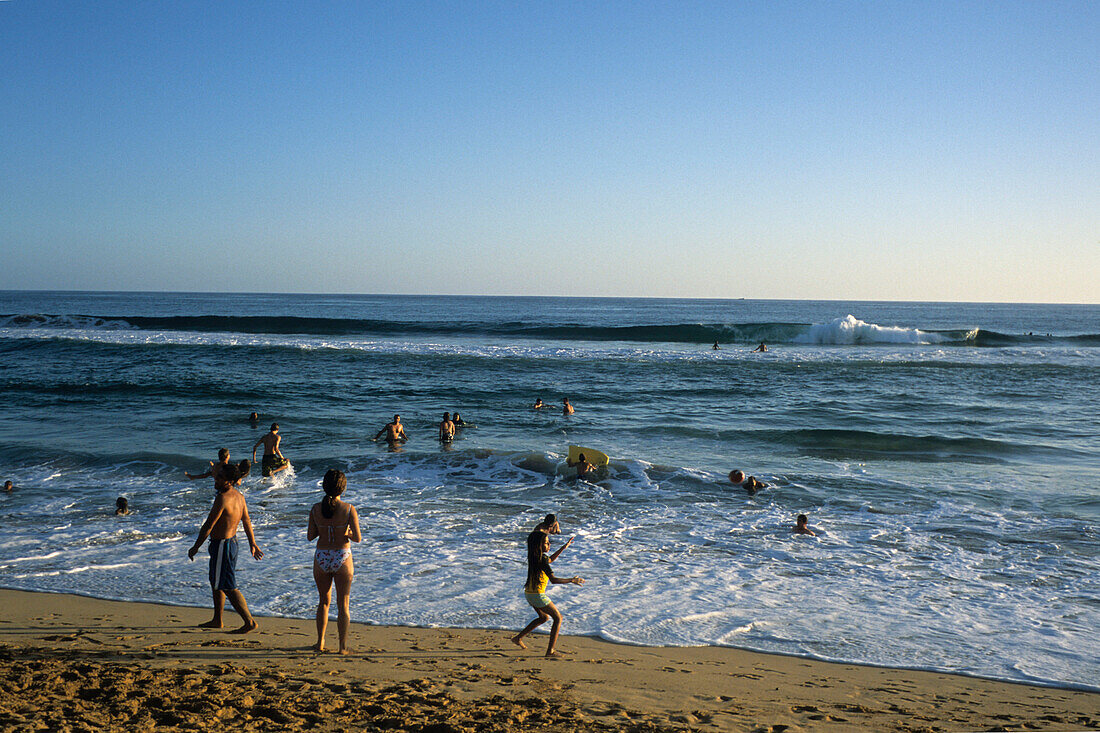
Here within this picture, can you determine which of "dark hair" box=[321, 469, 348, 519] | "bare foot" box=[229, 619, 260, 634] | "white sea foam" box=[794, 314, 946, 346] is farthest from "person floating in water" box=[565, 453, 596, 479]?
"white sea foam" box=[794, 314, 946, 346]

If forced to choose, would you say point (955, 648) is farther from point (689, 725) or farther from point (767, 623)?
point (689, 725)

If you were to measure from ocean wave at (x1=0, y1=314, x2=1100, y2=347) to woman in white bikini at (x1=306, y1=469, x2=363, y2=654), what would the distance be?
4699cm

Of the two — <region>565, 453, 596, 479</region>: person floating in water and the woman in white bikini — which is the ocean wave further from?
the woman in white bikini

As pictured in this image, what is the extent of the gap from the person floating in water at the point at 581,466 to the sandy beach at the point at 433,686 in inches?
301

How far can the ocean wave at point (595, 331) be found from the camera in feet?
178

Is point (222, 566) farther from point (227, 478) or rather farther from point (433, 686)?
point (433, 686)

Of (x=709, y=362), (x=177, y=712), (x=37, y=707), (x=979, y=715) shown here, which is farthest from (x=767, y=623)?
(x=709, y=362)

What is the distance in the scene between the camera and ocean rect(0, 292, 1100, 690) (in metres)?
7.88

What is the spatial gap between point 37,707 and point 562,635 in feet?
A: 14.2

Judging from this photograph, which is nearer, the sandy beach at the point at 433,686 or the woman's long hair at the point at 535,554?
the sandy beach at the point at 433,686

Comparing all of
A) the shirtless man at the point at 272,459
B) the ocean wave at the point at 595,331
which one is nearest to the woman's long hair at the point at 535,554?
the shirtless man at the point at 272,459

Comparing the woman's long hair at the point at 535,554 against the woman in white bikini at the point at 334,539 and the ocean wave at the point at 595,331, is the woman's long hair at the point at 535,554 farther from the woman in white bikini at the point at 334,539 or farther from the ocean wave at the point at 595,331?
the ocean wave at the point at 595,331

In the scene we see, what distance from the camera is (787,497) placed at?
13398 mm

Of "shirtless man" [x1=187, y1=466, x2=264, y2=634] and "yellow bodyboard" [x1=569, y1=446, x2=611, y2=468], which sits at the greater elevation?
"shirtless man" [x1=187, y1=466, x2=264, y2=634]
